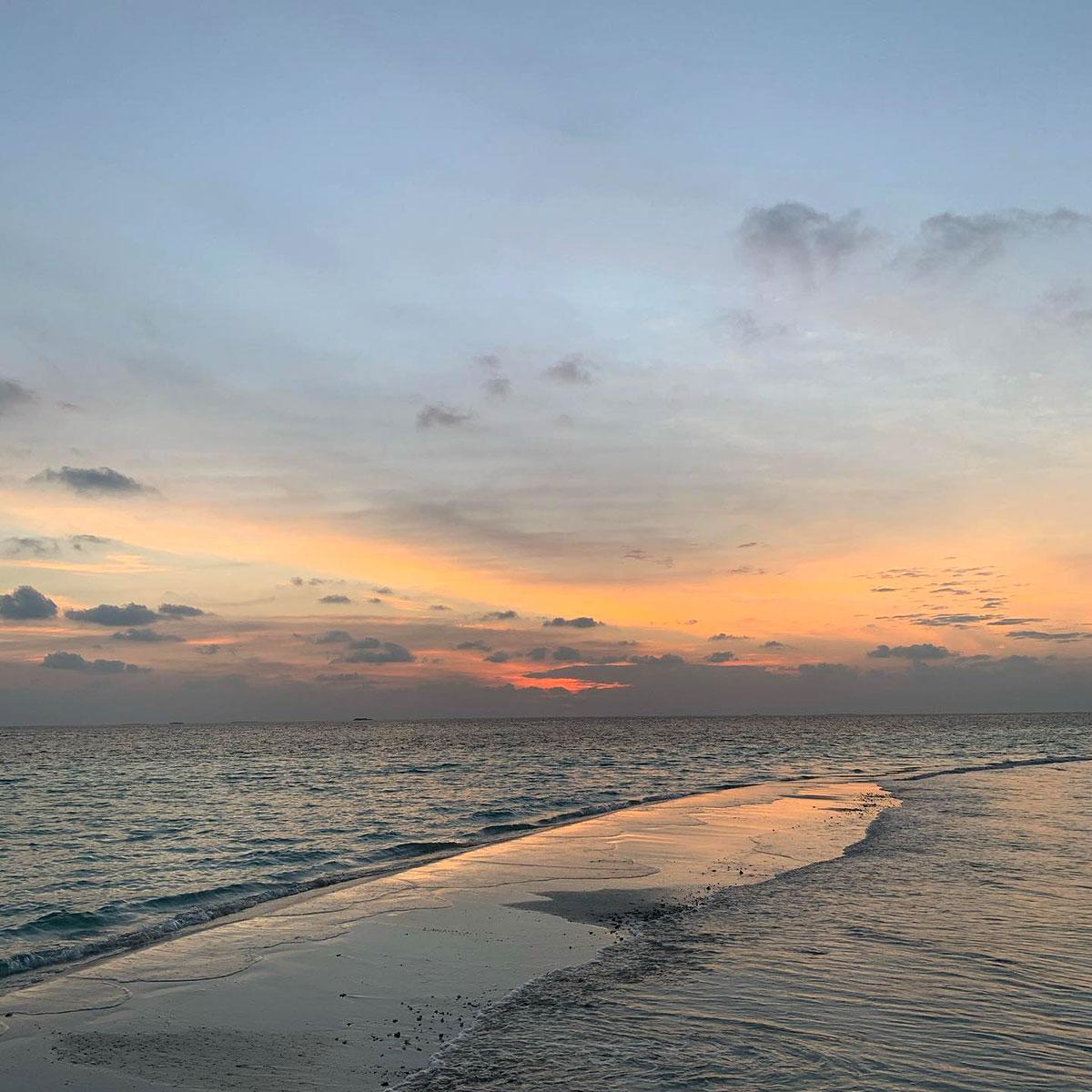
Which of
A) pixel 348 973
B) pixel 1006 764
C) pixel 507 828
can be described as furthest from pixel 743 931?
pixel 1006 764

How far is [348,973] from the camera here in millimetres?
15281

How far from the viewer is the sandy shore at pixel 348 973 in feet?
36.6

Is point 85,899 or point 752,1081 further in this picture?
point 85,899

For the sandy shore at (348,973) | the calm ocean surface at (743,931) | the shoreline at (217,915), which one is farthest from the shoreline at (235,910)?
the sandy shore at (348,973)

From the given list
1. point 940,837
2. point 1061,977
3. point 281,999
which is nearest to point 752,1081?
point 1061,977

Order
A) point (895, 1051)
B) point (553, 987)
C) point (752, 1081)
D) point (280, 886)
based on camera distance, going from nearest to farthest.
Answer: point (752, 1081) → point (895, 1051) → point (553, 987) → point (280, 886)

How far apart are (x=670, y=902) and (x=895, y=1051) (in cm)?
1046

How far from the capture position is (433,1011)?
1304 cm

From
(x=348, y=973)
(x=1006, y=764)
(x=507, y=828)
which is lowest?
(x=1006, y=764)

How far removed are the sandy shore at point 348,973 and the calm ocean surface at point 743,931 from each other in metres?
1.16

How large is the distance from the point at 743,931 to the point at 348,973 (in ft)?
24.8

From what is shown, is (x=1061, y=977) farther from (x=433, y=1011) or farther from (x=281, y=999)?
(x=281, y=999)

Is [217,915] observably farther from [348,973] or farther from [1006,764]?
[1006,764]

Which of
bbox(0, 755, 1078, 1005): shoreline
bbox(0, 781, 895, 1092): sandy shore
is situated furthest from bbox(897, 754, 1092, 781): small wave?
bbox(0, 781, 895, 1092): sandy shore
